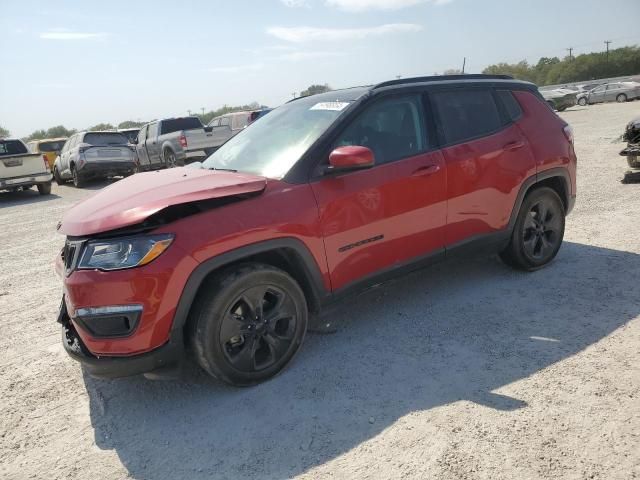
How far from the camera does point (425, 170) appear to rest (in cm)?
367

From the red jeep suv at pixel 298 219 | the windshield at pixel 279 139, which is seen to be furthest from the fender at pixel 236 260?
the windshield at pixel 279 139

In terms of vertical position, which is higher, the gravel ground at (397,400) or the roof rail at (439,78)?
the roof rail at (439,78)

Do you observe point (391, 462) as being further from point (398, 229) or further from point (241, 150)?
point (241, 150)

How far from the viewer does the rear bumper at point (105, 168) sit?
14758 mm

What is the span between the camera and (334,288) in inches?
132

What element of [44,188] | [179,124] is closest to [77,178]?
[44,188]

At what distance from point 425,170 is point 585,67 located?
296ft

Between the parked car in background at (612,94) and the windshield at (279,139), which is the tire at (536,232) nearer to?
the windshield at (279,139)

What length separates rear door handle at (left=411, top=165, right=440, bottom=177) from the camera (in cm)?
363

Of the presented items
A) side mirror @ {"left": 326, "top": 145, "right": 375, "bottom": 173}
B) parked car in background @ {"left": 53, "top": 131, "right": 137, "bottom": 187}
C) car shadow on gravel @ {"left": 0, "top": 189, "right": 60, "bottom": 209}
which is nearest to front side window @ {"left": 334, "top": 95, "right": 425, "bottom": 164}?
side mirror @ {"left": 326, "top": 145, "right": 375, "bottom": 173}

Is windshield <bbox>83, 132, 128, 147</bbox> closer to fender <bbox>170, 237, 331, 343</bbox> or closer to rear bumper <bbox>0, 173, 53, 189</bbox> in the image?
Result: rear bumper <bbox>0, 173, 53, 189</bbox>

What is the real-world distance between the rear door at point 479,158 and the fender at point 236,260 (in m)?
1.29

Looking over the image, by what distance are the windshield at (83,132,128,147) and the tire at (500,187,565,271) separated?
14.1 metres

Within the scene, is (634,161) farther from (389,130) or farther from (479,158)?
(389,130)
